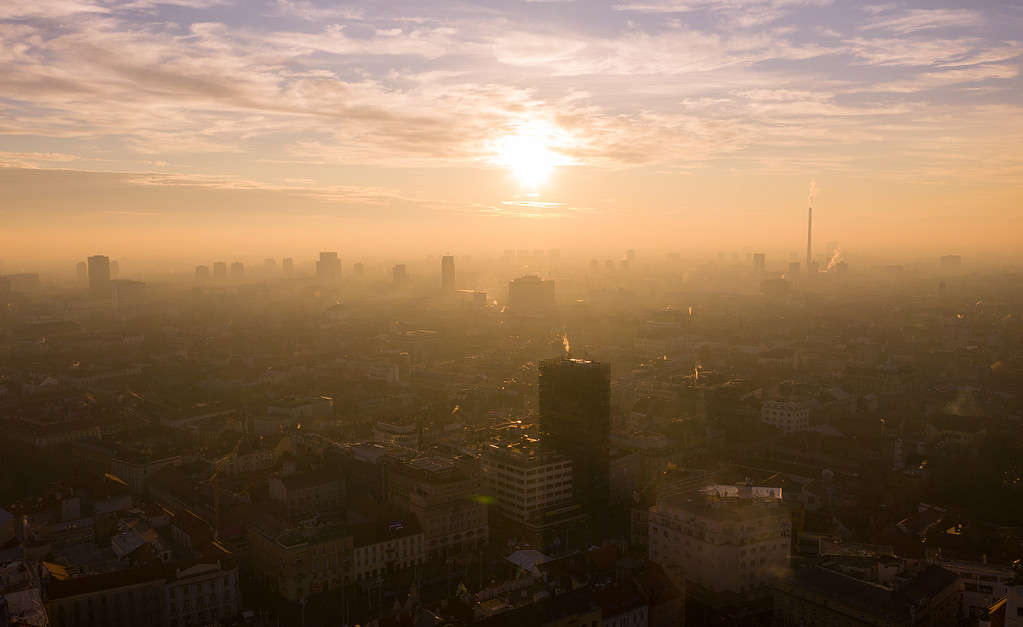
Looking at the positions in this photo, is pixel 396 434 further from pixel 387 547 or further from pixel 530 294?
pixel 530 294

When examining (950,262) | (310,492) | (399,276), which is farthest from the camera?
(950,262)

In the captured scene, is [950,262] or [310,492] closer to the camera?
[310,492]

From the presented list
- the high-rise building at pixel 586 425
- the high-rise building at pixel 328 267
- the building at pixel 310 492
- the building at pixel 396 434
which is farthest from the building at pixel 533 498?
the high-rise building at pixel 328 267

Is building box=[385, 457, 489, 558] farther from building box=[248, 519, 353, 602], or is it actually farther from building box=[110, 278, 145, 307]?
building box=[110, 278, 145, 307]

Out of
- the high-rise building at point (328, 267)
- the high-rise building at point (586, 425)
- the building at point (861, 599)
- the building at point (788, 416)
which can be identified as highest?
the high-rise building at point (328, 267)

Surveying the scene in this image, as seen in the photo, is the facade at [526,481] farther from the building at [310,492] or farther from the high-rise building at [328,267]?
the high-rise building at [328,267]

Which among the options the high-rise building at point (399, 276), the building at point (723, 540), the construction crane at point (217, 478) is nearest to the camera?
the building at point (723, 540)

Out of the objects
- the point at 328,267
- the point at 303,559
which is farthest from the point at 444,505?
the point at 328,267
